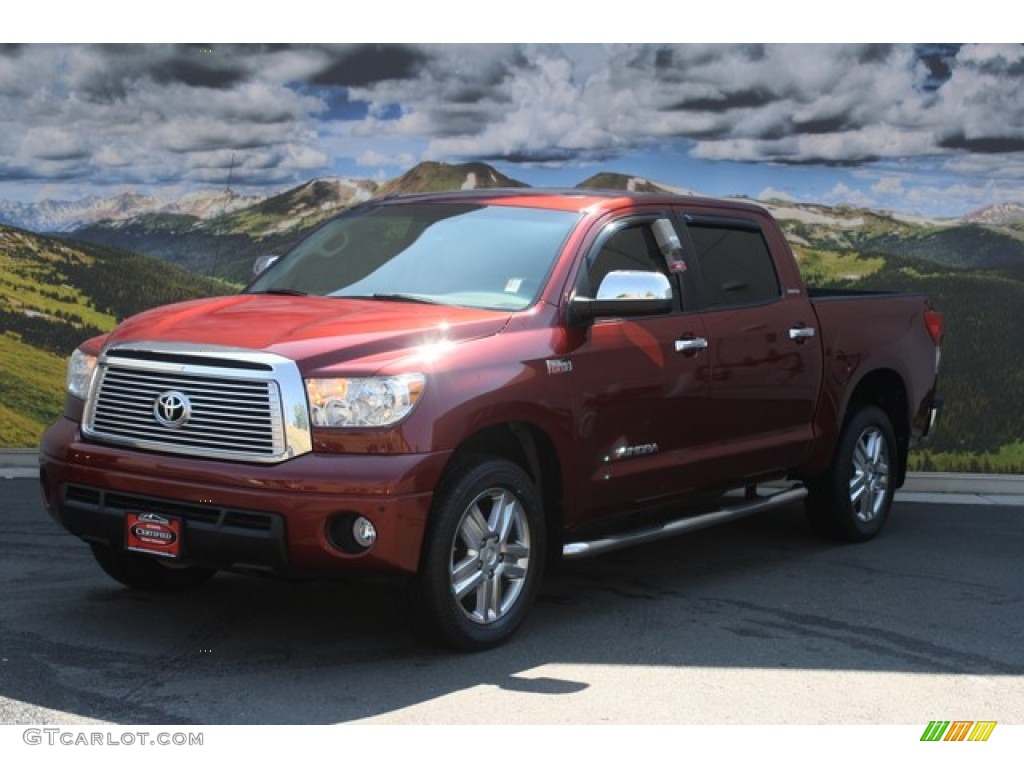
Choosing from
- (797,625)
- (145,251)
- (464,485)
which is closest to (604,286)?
(464,485)

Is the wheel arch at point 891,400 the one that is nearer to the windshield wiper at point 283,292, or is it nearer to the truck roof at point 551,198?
the truck roof at point 551,198

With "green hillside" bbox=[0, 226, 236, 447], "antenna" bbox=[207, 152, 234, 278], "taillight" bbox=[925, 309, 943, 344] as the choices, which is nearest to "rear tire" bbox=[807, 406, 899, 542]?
"taillight" bbox=[925, 309, 943, 344]

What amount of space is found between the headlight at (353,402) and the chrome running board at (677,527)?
1.32 metres

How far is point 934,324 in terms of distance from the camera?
9.49 m

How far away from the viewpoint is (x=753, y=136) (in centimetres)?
1175

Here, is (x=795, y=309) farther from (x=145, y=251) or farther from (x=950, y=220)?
(x=145, y=251)

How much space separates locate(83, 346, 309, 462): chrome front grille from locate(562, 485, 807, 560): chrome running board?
1.57 m

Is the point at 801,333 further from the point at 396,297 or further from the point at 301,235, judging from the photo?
the point at 301,235

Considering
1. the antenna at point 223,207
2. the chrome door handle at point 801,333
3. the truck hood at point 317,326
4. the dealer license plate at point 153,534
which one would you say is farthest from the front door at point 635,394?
the antenna at point 223,207

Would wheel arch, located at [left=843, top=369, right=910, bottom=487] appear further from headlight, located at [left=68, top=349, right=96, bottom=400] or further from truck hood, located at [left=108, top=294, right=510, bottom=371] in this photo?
headlight, located at [left=68, top=349, right=96, bottom=400]

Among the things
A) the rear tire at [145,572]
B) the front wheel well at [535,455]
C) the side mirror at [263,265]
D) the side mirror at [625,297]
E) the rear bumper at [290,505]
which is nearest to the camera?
the rear bumper at [290,505]

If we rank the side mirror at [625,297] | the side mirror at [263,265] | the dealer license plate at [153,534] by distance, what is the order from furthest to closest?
the side mirror at [263,265] → the side mirror at [625,297] → the dealer license plate at [153,534]

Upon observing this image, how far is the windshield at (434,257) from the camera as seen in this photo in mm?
6766

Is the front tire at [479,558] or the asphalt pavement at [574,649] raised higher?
the front tire at [479,558]
